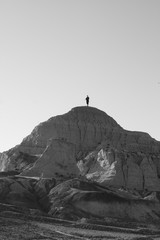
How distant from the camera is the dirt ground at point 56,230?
54612 mm

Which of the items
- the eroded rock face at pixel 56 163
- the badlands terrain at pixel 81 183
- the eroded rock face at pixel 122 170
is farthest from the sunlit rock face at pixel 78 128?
the eroded rock face at pixel 56 163

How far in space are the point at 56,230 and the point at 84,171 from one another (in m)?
62.5

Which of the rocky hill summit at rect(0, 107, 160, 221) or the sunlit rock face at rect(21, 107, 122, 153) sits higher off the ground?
the sunlit rock face at rect(21, 107, 122, 153)

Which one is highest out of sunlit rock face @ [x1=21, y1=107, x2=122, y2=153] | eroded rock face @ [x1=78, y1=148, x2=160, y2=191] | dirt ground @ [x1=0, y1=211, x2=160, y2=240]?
sunlit rock face @ [x1=21, y1=107, x2=122, y2=153]

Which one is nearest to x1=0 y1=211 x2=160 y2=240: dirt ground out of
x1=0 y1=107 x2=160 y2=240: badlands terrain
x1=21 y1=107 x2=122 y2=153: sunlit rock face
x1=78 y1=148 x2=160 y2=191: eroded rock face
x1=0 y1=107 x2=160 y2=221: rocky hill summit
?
x1=0 y1=107 x2=160 y2=240: badlands terrain

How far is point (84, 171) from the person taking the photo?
12381 centimetres

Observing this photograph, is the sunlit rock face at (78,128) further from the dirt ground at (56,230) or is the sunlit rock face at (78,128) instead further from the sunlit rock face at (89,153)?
the dirt ground at (56,230)

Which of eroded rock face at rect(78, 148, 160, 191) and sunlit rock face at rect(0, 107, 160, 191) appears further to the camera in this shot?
eroded rock face at rect(78, 148, 160, 191)

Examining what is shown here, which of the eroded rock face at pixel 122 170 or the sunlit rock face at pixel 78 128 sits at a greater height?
the sunlit rock face at pixel 78 128

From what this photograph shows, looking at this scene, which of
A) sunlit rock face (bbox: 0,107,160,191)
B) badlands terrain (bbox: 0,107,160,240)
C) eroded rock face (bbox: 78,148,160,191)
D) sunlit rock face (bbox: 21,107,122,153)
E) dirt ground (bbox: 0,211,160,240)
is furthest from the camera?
sunlit rock face (bbox: 21,107,122,153)

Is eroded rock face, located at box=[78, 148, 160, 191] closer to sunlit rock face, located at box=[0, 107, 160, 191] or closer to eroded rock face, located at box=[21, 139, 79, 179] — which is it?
sunlit rock face, located at box=[0, 107, 160, 191]

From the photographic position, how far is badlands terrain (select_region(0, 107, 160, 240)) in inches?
2596

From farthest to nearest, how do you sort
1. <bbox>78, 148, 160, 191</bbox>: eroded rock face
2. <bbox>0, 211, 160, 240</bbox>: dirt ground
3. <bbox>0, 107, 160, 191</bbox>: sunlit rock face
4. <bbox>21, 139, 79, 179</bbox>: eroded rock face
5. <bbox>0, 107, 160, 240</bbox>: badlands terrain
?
<bbox>78, 148, 160, 191</bbox>: eroded rock face, <bbox>0, 107, 160, 191</bbox>: sunlit rock face, <bbox>21, 139, 79, 179</bbox>: eroded rock face, <bbox>0, 107, 160, 240</bbox>: badlands terrain, <bbox>0, 211, 160, 240</bbox>: dirt ground

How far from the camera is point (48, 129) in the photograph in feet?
472
